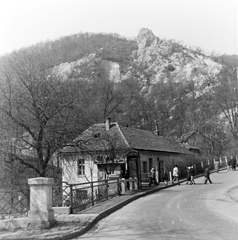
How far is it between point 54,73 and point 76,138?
4.91 metres

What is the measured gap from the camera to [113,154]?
2886 cm

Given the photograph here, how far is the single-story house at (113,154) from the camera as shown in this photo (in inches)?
967

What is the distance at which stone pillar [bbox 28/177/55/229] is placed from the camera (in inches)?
385

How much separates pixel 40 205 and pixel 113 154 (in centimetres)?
1902

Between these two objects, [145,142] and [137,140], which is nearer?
[137,140]

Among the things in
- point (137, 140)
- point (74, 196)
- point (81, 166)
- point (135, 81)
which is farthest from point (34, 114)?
point (135, 81)

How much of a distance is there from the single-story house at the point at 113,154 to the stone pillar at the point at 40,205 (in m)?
11.1

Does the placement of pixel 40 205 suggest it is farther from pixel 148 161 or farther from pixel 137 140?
pixel 137 140

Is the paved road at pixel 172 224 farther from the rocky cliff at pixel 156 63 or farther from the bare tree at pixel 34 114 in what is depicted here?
the rocky cliff at pixel 156 63

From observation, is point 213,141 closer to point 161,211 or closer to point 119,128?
point 119,128

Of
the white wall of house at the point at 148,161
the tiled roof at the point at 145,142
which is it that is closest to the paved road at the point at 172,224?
the tiled roof at the point at 145,142

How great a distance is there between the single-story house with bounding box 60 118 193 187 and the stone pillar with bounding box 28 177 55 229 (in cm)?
1113

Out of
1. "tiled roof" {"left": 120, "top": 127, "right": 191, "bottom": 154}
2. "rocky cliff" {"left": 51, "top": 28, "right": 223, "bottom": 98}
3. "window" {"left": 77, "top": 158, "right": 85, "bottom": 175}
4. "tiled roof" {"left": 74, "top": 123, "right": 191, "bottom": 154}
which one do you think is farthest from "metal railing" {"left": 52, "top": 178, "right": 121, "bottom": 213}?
"rocky cliff" {"left": 51, "top": 28, "right": 223, "bottom": 98}

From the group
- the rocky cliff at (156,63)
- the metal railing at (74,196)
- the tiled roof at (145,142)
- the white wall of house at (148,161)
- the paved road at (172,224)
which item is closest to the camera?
the paved road at (172,224)
